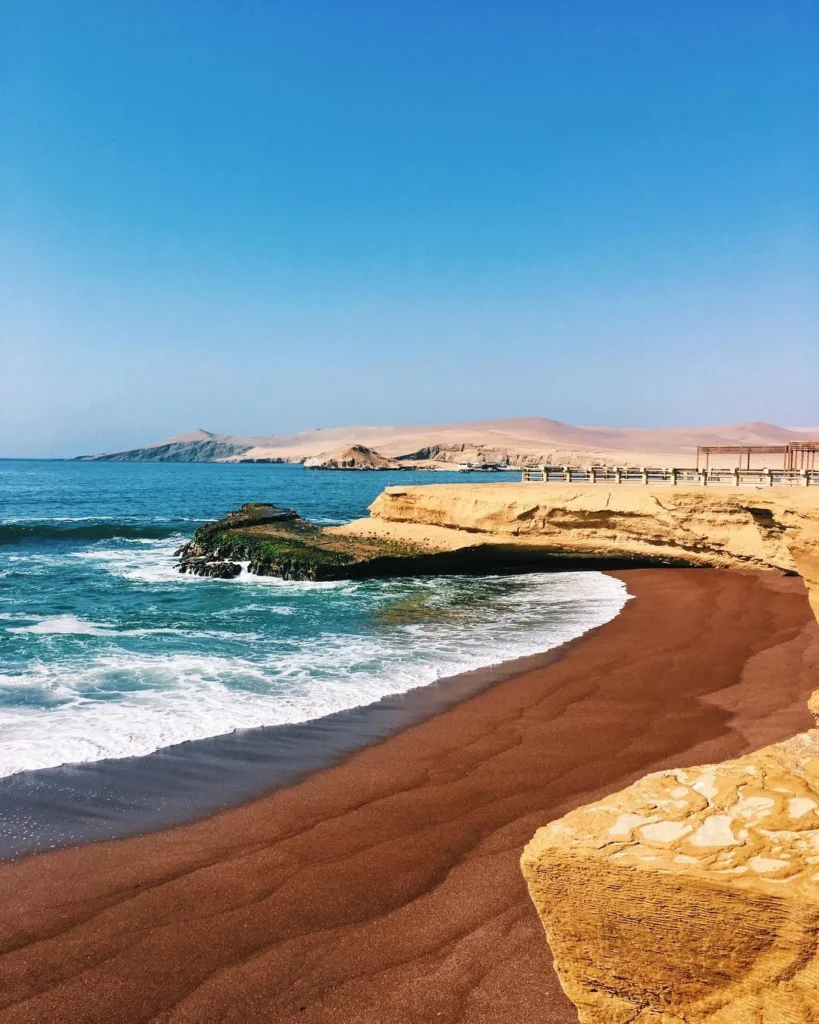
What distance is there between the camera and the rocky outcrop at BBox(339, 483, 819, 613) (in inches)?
819

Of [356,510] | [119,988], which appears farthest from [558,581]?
[356,510]

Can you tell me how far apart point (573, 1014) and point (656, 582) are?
18033mm

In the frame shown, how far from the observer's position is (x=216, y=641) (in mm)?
14766

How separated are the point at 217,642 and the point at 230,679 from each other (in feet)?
9.65

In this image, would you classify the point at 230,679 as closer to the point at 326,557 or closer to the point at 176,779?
the point at 176,779

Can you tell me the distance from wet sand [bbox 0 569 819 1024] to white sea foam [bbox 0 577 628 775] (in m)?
2.21

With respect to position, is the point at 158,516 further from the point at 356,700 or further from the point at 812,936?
the point at 812,936

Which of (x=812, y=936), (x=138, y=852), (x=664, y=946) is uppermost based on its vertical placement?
(x=812, y=936)

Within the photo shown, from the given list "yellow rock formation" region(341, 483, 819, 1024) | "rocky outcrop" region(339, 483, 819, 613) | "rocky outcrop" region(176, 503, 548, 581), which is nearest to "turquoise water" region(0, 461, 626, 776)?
"rocky outcrop" region(176, 503, 548, 581)

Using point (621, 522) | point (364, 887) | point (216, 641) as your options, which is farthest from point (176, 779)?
point (621, 522)

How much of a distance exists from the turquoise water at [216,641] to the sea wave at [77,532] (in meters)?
6.76

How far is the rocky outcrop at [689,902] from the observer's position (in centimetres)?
293

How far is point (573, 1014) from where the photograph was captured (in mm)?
4324

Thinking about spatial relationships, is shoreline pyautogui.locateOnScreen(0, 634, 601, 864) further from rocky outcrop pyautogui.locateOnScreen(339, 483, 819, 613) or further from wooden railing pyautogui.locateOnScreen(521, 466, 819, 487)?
wooden railing pyautogui.locateOnScreen(521, 466, 819, 487)
